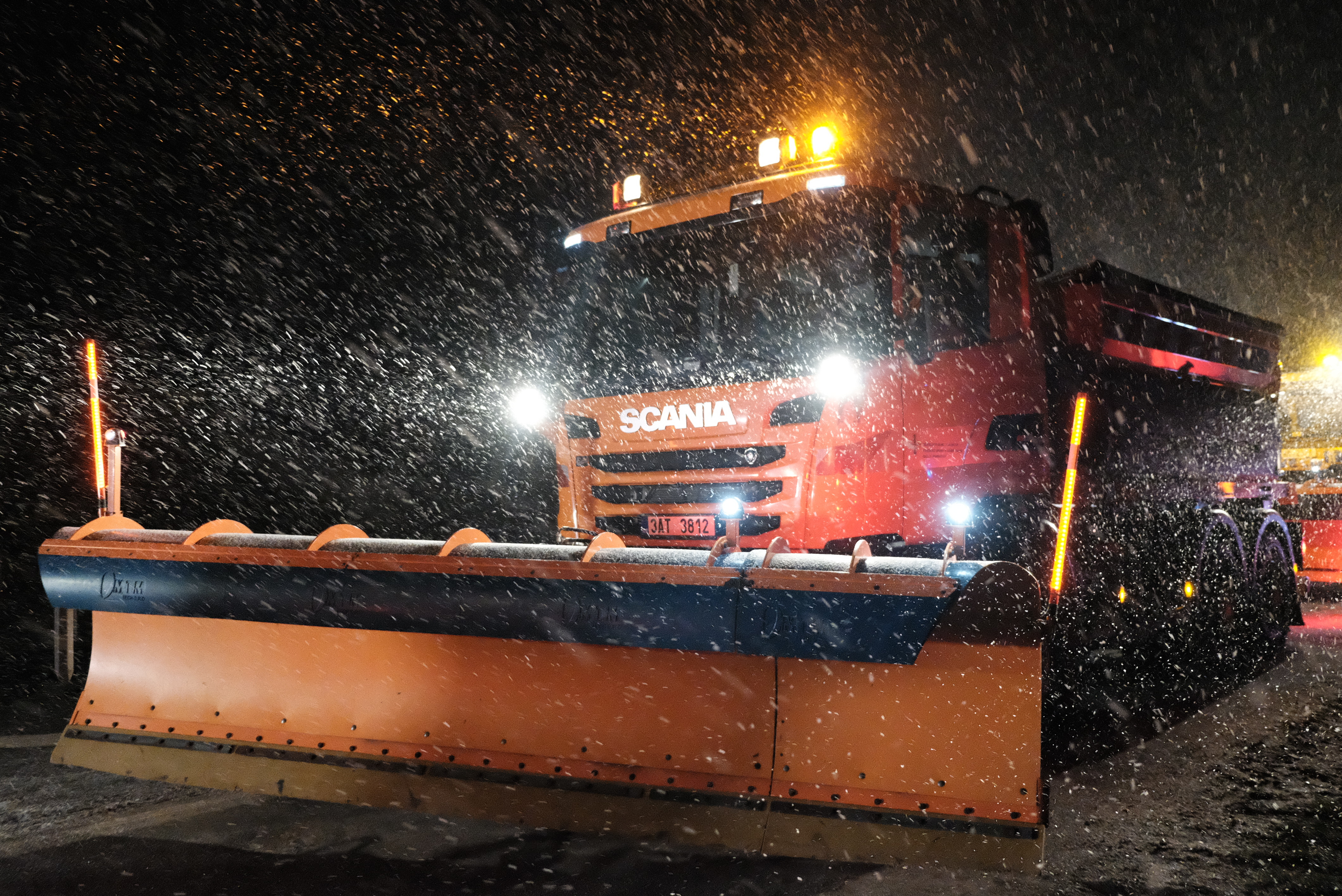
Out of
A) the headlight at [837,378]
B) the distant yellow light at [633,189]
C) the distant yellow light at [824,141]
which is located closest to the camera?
the headlight at [837,378]

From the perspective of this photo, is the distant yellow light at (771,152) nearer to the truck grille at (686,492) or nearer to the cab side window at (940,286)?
the cab side window at (940,286)

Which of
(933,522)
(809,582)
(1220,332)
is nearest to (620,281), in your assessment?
(933,522)

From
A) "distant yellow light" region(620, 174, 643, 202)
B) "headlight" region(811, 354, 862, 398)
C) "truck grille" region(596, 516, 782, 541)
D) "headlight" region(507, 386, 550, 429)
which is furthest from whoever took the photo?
"distant yellow light" region(620, 174, 643, 202)

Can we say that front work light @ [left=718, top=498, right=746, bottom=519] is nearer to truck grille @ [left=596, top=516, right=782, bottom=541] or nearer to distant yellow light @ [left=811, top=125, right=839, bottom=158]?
truck grille @ [left=596, top=516, right=782, bottom=541]

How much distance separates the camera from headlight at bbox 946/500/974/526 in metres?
4.43

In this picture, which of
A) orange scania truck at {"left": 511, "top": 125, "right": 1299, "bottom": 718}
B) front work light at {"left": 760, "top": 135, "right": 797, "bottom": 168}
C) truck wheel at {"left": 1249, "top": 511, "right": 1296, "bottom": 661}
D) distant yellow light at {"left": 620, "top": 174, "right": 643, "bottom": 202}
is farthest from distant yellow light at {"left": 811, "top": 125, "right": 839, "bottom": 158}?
truck wheel at {"left": 1249, "top": 511, "right": 1296, "bottom": 661}

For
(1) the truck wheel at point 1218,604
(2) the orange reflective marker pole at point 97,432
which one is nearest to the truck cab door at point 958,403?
(1) the truck wheel at point 1218,604

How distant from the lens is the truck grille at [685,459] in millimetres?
4656

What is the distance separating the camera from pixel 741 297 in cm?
494

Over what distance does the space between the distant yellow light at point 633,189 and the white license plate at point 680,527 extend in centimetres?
228

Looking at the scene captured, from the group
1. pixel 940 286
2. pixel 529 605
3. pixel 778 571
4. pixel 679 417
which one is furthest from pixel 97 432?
pixel 940 286

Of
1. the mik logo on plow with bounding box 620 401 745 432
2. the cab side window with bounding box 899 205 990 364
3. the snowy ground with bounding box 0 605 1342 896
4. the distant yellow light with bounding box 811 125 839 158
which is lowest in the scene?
the snowy ground with bounding box 0 605 1342 896

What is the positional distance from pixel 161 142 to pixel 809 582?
936 centimetres

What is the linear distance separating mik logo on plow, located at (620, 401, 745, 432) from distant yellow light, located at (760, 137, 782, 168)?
5.14 feet
